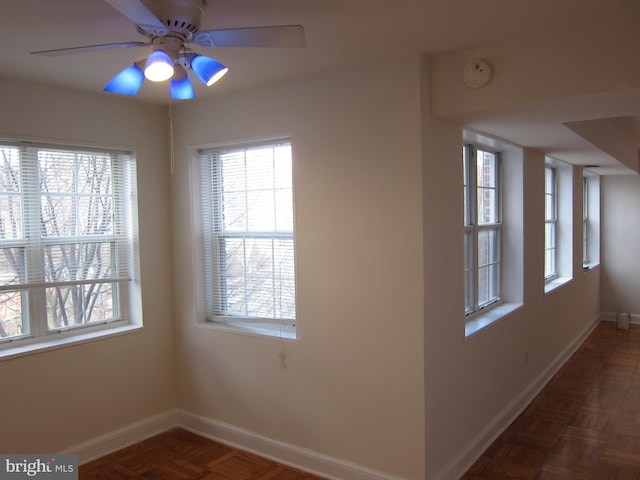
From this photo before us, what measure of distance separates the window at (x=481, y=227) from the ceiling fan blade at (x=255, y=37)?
83.1 inches

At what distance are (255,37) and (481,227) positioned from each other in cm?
245

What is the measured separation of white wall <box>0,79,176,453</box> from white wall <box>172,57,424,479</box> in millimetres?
604

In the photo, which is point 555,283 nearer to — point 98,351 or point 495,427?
point 495,427

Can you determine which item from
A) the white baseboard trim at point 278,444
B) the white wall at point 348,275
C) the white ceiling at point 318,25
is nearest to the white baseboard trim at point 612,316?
the white baseboard trim at point 278,444

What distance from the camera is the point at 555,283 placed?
17.0 ft

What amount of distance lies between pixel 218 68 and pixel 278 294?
5.99ft

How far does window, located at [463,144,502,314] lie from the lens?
3596mm

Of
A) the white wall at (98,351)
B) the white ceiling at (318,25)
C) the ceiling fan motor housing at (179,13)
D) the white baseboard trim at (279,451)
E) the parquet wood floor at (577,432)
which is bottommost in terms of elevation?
the parquet wood floor at (577,432)

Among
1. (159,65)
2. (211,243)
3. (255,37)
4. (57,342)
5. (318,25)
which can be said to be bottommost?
(57,342)

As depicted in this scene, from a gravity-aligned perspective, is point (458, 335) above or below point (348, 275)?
below

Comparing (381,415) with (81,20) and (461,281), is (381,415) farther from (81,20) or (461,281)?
(81,20)

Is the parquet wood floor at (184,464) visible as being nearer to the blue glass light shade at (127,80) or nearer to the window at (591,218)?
the blue glass light shade at (127,80)

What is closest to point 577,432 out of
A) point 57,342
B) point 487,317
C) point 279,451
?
point 487,317

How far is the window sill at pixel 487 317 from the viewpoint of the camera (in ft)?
10.8
